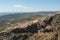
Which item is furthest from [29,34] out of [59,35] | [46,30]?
[59,35]

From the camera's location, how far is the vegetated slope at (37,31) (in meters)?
Result: 86.6

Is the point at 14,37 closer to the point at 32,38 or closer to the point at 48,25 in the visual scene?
the point at 32,38

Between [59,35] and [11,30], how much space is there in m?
31.0

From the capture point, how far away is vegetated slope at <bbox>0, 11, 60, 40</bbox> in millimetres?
86588

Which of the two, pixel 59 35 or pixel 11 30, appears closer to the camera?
pixel 59 35

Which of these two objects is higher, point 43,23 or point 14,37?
point 43,23

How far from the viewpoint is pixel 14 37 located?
294 feet

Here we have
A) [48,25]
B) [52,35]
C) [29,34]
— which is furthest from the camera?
[48,25]

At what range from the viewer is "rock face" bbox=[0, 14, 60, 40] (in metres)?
86.5

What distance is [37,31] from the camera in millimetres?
93812

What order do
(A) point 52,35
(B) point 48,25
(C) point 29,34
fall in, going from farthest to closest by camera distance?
(B) point 48,25 → (C) point 29,34 → (A) point 52,35

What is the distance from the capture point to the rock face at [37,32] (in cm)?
8650

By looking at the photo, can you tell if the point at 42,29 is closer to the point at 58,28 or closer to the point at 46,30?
the point at 46,30

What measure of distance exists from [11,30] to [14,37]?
7.55 m
